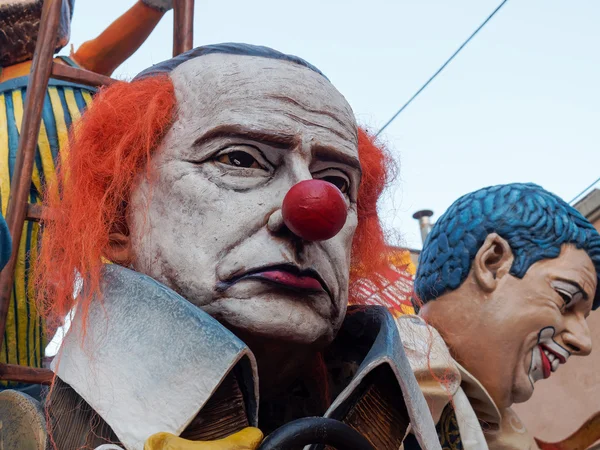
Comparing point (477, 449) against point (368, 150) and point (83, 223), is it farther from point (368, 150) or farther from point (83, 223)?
point (83, 223)

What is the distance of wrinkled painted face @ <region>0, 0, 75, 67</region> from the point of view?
2.01m

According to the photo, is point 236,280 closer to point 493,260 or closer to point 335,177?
point 335,177

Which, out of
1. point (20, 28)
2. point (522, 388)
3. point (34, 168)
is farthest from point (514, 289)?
point (20, 28)

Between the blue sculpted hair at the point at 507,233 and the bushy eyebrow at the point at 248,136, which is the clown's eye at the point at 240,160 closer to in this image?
the bushy eyebrow at the point at 248,136

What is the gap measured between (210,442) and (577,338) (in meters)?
1.11

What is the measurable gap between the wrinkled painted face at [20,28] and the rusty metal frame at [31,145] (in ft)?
0.43

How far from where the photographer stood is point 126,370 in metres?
1.24

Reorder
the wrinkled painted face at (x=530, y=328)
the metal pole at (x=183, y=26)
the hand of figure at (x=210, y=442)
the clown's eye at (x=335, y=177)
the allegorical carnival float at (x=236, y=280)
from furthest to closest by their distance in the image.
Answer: the metal pole at (x=183, y=26) < the wrinkled painted face at (x=530, y=328) < the clown's eye at (x=335, y=177) < the allegorical carnival float at (x=236, y=280) < the hand of figure at (x=210, y=442)

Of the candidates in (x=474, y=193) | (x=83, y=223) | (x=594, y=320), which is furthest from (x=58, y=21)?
(x=594, y=320)

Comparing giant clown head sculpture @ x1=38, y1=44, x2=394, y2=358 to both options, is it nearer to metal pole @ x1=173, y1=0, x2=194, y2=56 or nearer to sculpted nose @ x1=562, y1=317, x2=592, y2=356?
metal pole @ x1=173, y1=0, x2=194, y2=56

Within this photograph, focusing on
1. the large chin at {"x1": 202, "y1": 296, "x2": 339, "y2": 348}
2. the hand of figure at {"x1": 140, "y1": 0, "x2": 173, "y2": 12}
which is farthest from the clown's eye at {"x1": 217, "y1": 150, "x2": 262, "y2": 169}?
the hand of figure at {"x1": 140, "y1": 0, "x2": 173, "y2": 12}

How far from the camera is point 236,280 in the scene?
4.30 feet

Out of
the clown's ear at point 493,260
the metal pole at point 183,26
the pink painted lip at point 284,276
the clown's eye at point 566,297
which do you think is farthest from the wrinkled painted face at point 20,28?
the clown's eye at point 566,297

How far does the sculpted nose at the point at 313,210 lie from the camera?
1.26 m
